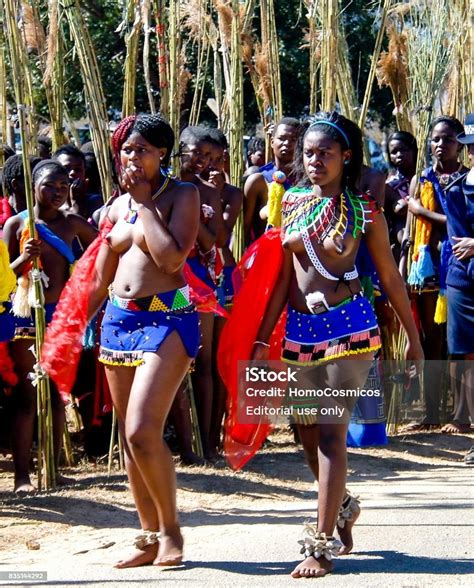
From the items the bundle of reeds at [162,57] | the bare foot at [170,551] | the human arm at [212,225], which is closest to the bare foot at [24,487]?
the human arm at [212,225]

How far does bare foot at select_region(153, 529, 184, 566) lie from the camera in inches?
186

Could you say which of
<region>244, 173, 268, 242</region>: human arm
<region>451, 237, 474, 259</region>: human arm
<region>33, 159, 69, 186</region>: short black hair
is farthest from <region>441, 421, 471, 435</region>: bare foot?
<region>33, 159, 69, 186</region>: short black hair

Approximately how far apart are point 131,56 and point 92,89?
1.01 feet

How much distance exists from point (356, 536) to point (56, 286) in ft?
7.76

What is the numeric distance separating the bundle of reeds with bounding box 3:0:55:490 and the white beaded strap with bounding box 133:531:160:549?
1761mm

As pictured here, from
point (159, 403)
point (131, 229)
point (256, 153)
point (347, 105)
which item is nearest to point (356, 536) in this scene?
point (159, 403)

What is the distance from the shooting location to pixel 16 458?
6625mm

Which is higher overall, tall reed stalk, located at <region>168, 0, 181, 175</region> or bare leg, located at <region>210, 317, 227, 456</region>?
tall reed stalk, located at <region>168, 0, 181, 175</region>

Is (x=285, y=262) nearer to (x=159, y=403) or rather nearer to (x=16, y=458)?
(x=159, y=403)

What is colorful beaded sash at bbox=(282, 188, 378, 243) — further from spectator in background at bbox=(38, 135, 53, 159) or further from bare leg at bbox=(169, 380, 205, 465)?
spectator in background at bbox=(38, 135, 53, 159)

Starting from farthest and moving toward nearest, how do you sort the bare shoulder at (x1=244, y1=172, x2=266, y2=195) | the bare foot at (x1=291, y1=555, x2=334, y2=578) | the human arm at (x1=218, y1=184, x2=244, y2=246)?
the bare shoulder at (x1=244, y1=172, x2=266, y2=195) < the human arm at (x1=218, y1=184, x2=244, y2=246) < the bare foot at (x1=291, y1=555, x2=334, y2=578)

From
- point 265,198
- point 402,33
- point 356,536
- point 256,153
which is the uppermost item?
point 402,33

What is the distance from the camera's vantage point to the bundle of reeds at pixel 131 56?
6.93 meters

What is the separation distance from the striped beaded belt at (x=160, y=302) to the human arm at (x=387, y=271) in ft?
2.81
